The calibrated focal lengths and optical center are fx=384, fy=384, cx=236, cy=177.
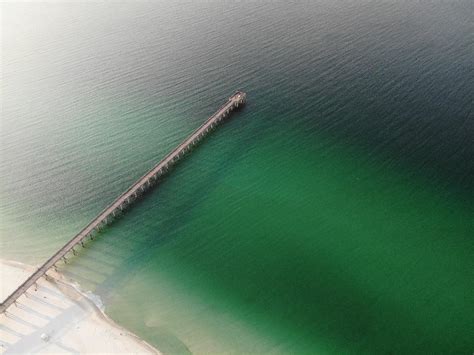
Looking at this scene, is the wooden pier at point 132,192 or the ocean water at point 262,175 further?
the wooden pier at point 132,192

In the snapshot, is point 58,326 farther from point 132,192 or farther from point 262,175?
point 262,175

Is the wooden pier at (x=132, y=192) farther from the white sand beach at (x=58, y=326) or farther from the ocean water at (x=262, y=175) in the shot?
the ocean water at (x=262, y=175)

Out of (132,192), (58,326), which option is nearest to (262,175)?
(132,192)

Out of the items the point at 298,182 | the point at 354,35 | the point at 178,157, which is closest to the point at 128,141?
the point at 178,157

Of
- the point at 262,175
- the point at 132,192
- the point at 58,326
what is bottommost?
the point at 58,326

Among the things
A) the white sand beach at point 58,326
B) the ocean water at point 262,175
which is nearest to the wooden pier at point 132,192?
the white sand beach at point 58,326

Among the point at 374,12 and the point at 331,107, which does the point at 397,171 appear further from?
the point at 374,12

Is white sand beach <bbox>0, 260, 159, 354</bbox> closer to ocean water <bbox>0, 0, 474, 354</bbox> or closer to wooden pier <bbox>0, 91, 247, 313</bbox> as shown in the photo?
wooden pier <bbox>0, 91, 247, 313</bbox>
